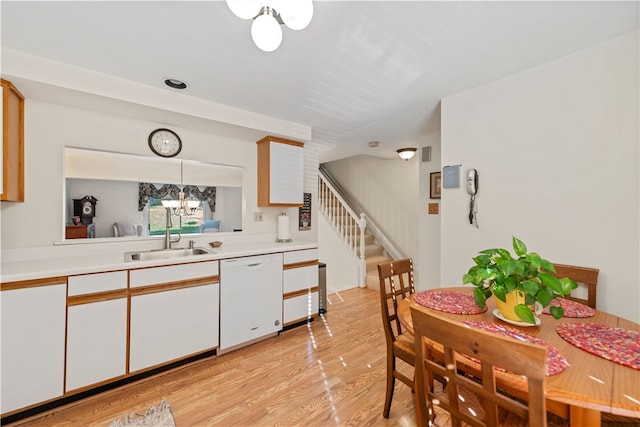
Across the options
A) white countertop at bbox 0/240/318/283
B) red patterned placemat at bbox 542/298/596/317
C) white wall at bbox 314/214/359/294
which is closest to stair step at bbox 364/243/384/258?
white wall at bbox 314/214/359/294

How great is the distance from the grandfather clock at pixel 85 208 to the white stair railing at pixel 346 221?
3.48m

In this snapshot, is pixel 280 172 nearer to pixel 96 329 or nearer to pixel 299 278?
pixel 299 278

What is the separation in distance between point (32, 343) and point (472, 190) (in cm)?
334

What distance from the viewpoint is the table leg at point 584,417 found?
774mm

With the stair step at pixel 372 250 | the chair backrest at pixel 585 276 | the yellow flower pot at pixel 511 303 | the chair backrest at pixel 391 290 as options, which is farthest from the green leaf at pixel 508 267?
the stair step at pixel 372 250

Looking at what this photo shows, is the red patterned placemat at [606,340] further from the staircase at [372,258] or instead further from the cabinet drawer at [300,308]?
the staircase at [372,258]

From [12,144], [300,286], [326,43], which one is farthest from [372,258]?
[12,144]

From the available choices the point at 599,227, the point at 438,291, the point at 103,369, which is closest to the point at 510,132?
the point at 599,227

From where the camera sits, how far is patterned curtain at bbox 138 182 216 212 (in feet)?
8.15

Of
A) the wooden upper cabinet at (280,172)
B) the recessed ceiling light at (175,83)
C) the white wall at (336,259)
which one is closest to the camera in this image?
the recessed ceiling light at (175,83)

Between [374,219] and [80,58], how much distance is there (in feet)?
16.1

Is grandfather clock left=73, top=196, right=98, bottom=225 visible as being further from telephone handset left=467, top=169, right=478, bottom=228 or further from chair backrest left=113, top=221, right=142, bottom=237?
telephone handset left=467, top=169, right=478, bottom=228

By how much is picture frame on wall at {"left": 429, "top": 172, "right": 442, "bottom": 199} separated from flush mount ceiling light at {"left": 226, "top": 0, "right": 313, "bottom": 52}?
290 centimetres

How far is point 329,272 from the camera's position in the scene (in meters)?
5.03
